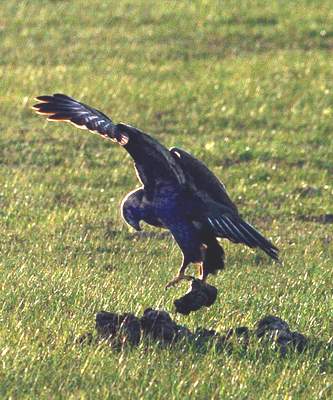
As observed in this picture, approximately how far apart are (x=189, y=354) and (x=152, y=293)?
1.89 m

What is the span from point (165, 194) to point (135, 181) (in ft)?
22.6

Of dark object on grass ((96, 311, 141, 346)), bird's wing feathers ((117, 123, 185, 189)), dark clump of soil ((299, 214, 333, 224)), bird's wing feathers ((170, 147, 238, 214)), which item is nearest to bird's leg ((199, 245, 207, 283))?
bird's wing feathers ((170, 147, 238, 214))

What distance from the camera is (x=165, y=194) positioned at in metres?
8.44

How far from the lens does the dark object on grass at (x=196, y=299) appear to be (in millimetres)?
8227

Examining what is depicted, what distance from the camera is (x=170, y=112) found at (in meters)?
19.7

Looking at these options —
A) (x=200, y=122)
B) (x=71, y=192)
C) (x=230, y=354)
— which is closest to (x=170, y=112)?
(x=200, y=122)

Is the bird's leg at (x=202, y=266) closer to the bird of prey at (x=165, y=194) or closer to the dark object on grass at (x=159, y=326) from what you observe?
the bird of prey at (x=165, y=194)

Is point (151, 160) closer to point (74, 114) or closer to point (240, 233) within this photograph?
point (74, 114)

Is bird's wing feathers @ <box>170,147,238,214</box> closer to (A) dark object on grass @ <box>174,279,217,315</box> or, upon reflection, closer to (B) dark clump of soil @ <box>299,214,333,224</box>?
(A) dark object on grass @ <box>174,279,217,315</box>

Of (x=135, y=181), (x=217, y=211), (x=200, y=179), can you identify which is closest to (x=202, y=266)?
(x=217, y=211)

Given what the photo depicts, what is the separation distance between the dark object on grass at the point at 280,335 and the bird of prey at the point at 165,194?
1.92 ft

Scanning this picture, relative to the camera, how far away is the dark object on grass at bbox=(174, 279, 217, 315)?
823 cm

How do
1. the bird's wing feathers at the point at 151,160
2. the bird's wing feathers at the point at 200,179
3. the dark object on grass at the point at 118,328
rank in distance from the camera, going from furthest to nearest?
1. the bird's wing feathers at the point at 200,179
2. the bird's wing feathers at the point at 151,160
3. the dark object on grass at the point at 118,328

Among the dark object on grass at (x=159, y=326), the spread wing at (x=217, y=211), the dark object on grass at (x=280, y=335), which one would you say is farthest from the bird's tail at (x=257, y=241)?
the dark object on grass at (x=159, y=326)
